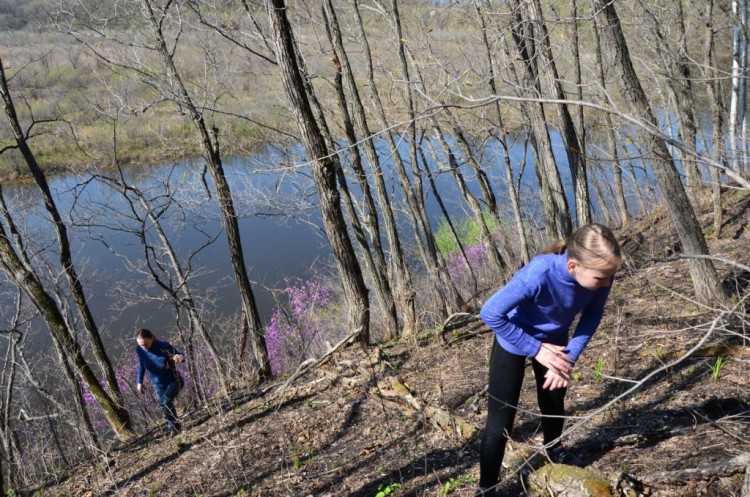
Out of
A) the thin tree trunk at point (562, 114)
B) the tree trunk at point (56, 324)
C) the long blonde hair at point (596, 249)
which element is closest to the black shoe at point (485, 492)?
the long blonde hair at point (596, 249)

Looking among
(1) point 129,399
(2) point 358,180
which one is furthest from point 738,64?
Result: (1) point 129,399

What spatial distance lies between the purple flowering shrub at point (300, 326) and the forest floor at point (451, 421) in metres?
6.42

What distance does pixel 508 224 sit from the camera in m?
16.9

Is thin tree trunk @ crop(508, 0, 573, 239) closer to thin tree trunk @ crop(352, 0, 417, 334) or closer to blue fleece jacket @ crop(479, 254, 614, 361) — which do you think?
thin tree trunk @ crop(352, 0, 417, 334)

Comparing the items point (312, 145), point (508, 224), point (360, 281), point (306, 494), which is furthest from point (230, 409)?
point (508, 224)

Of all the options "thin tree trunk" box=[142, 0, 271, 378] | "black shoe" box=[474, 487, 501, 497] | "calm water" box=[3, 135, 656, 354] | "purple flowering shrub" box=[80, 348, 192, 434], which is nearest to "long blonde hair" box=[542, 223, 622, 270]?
"black shoe" box=[474, 487, 501, 497]

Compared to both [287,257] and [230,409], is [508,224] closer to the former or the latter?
[287,257]

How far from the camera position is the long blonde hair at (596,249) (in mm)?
2625

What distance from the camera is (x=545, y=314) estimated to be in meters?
2.93

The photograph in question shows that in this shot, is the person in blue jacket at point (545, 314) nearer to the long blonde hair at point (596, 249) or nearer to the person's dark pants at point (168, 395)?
the long blonde hair at point (596, 249)

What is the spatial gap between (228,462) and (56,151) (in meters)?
30.0

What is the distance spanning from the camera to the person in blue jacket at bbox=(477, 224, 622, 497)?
2678 millimetres

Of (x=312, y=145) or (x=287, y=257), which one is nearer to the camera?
(x=312, y=145)

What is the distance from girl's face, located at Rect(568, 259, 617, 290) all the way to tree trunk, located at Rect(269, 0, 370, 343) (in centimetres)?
349
